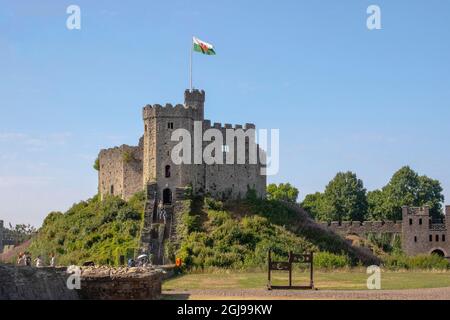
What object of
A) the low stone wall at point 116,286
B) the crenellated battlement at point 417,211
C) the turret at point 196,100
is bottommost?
the low stone wall at point 116,286

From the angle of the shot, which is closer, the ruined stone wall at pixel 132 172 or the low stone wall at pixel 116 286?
the low stone wall at pixel 116 286

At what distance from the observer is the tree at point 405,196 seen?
9944cm

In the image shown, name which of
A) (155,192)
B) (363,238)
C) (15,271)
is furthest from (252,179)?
(15,271)

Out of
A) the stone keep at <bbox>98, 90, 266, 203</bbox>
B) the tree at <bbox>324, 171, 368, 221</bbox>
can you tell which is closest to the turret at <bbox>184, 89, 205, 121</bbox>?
the stone keep at <bbox>98, 90, 266, 203</bbox>

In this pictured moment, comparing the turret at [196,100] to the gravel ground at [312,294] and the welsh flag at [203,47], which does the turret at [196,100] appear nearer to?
the welsh flag at [203,47]

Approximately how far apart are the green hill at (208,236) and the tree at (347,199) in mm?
37009

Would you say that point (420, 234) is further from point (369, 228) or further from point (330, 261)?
point (330, 261)

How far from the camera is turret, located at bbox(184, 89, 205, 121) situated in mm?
63188

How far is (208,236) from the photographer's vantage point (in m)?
55.2

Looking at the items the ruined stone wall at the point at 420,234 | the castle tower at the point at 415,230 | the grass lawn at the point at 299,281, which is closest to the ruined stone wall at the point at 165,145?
the grass lawn at the point at 299,281

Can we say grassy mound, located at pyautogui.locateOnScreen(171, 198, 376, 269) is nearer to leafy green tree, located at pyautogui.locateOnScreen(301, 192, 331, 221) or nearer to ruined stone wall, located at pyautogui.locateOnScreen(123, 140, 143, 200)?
ruined stone wall, located at pyautogui.locateOnScreen(123, 140, 143, 200)

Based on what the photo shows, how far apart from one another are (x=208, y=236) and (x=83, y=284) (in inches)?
1126

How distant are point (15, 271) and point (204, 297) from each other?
837cm

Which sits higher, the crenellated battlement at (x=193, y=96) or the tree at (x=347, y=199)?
the crenellated battlement at (x=193, y=96)
